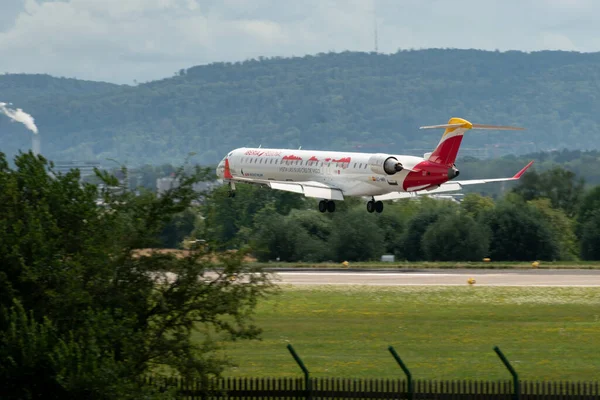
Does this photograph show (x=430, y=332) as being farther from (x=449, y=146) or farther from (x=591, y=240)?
(x=591, y=240)

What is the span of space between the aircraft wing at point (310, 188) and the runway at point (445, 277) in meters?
7.49

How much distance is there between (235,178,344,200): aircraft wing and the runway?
24.6ft

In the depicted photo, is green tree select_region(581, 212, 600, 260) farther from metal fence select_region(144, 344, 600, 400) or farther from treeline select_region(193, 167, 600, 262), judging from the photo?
metal fence select_region(144, 344, 600, 400)

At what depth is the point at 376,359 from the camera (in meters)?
43.3

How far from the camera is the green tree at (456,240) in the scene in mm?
102188

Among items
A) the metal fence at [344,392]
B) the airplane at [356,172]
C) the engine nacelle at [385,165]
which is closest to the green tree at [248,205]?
the airplane at [356,172]

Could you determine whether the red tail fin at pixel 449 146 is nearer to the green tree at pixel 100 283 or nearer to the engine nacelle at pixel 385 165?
the engine nacelle at pixel 385 165

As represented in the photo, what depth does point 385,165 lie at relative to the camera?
87312mm

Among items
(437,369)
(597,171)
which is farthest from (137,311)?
(597,171)

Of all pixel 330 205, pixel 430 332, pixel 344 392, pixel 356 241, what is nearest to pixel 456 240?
pixel 356 241

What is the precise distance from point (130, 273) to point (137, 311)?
3.66 ft

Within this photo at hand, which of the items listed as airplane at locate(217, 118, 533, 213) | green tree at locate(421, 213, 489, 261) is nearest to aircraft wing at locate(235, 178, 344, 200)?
airplane at locate(217, 118, 533, 213)

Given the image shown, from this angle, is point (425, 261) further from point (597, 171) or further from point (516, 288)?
point (597, 171)

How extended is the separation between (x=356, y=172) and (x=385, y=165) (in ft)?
13.3
